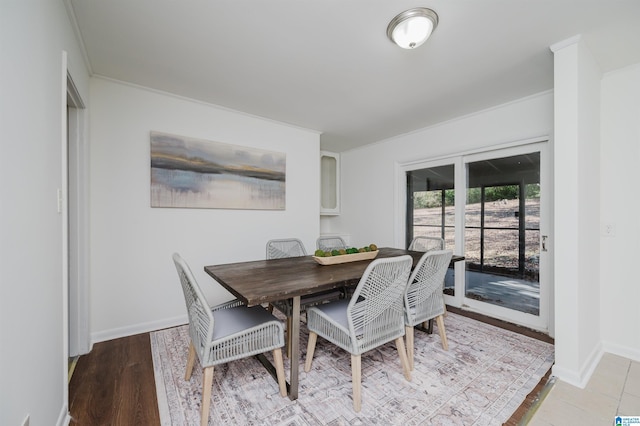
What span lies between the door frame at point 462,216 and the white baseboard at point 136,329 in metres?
3.11

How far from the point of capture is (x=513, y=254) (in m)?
3.03

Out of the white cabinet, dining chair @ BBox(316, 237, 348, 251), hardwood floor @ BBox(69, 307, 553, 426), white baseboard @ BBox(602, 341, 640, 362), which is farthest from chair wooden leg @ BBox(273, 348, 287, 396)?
the white cabinet

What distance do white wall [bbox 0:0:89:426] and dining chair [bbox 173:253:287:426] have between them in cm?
58

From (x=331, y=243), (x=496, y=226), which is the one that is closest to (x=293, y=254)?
(x=331, y=243)

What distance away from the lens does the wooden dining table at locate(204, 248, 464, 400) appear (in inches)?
59.8

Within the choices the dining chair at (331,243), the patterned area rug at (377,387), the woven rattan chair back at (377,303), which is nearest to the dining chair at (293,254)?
the dining chair at (331,243)

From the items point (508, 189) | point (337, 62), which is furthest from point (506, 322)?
point (337, 62)

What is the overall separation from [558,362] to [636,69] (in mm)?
2436

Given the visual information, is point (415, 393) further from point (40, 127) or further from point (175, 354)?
point (40, 127)

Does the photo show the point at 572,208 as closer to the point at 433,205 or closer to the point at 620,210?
the point at 620,210

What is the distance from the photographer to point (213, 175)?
9.91 ft

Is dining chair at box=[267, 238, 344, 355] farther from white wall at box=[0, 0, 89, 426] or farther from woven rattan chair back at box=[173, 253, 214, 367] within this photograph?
white wall at box=[0, 0, 89, 426]

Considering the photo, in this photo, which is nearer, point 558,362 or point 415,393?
point 415,393

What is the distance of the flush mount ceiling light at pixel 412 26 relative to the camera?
63.1 inches
